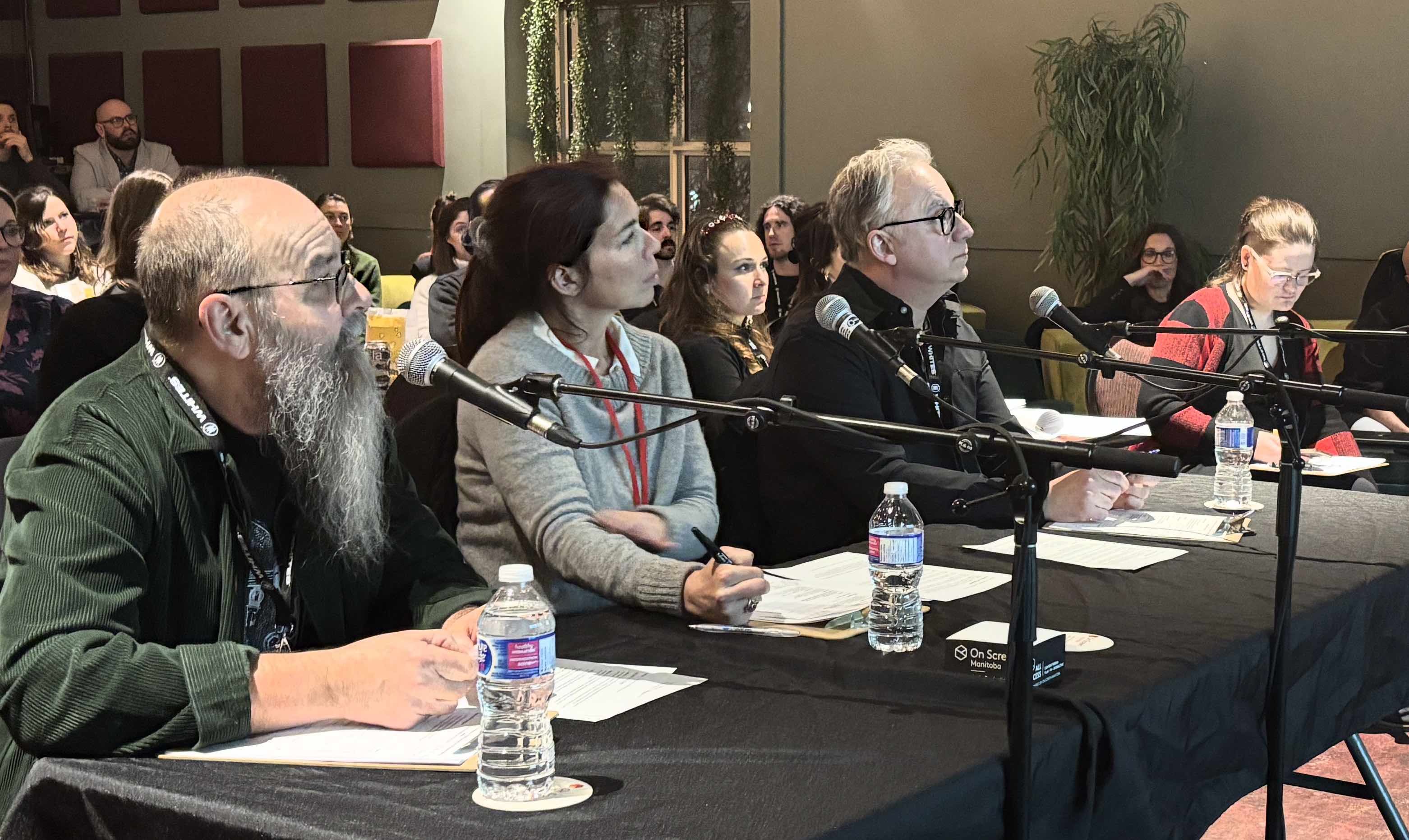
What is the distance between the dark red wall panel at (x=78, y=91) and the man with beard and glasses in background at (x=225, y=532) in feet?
33.7

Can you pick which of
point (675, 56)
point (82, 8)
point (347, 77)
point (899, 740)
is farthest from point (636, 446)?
Result: point (82, 8)

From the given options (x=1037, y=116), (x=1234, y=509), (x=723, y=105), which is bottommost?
(x=1234, y=509)

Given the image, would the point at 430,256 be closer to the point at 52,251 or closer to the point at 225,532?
the point at 52,251

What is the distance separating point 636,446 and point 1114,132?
4.90 m

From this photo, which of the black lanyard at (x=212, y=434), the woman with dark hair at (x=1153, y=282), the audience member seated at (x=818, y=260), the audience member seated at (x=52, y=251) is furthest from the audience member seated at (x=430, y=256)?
the black lanyard at (x=212, y=434)

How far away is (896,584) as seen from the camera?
1.91m

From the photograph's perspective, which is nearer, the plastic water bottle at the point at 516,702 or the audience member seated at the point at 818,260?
the plastic water bottle at the point at 516,702

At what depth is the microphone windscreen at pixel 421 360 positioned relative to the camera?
1.51 m

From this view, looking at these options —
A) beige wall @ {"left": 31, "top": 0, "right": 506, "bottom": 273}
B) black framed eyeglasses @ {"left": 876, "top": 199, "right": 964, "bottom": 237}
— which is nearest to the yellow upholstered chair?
beige wall @ {"left": 31, "top": 0, "right": 506, "bottom": 273}

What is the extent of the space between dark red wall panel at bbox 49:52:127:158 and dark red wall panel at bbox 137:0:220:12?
1.43ft

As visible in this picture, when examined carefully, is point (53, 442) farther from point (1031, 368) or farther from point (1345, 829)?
point (1031, 368)

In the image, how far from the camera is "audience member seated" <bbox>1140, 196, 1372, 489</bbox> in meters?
3.92

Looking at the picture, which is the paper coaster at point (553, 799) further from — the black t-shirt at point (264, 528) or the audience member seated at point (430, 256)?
the audience member seated at point (430, 256)

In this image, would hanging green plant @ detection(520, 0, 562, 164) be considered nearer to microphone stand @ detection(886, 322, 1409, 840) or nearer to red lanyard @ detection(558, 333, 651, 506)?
red lanyard @ detection(558, 333, 651, 506)
